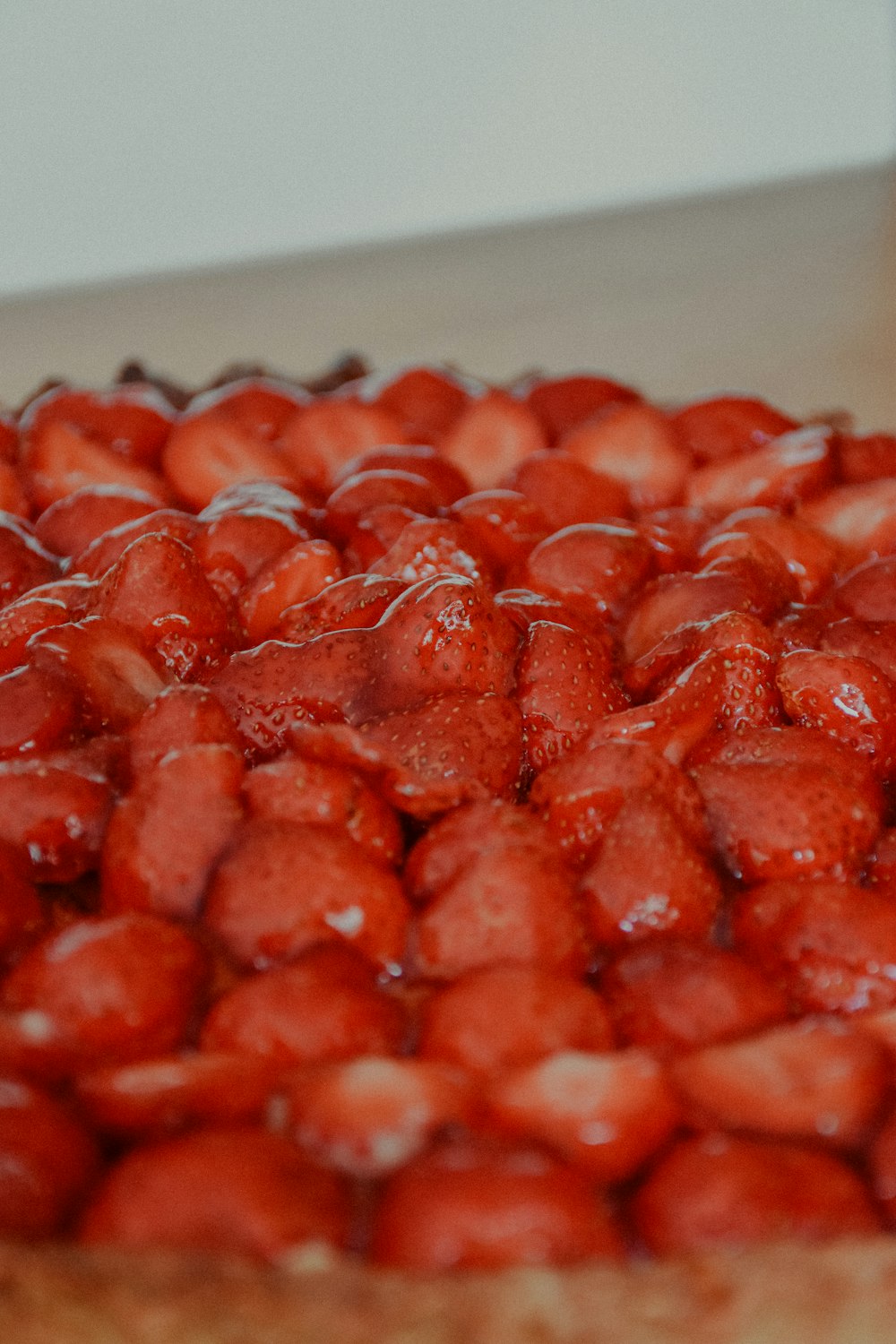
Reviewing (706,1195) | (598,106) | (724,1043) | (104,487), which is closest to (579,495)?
(104,487)

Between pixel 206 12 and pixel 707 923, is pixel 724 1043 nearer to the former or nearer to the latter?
pixel 707 923

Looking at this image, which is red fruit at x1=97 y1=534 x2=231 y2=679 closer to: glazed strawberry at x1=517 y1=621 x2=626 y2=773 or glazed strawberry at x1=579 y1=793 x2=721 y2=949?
glazed strawberry at x1=517 y1=621 x2=626 y2=773

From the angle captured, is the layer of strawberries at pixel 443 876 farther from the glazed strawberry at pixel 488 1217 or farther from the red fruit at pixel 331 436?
the red fruit at pixel 331 436

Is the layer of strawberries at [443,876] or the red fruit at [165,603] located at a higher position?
the red fruit at [165,603]

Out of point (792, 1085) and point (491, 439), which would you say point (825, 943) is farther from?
point (491, 439)

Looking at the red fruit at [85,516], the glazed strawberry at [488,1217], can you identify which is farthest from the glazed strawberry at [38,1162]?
the red fruit at [85,516]

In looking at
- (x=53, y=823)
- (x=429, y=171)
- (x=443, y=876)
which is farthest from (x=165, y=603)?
(x=429, y=171)

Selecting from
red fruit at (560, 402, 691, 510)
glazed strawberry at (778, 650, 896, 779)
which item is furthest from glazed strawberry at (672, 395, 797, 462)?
glazed strawberry at (778, 650, 896, 779)
